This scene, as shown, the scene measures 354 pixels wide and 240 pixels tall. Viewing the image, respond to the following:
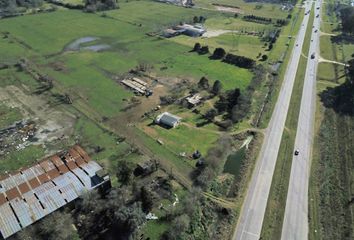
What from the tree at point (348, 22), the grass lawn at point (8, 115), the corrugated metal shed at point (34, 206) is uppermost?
the tree at point (348, 22)

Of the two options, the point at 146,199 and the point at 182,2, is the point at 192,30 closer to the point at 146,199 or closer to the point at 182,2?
the point at 182,2

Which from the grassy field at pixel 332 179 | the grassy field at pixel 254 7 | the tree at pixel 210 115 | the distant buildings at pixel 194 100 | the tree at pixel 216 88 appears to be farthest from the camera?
the grassy field at pixel 254 7

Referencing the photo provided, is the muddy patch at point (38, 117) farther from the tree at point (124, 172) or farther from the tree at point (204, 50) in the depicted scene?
the tree at point (204, 50)

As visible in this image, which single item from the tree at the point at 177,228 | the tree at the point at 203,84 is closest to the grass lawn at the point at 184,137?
the tree at the point at 203,84

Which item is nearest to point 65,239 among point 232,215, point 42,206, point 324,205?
point 42,206

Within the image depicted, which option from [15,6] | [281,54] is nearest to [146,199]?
[281,54]

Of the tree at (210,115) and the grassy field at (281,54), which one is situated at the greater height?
the grassy field at (281,54)
